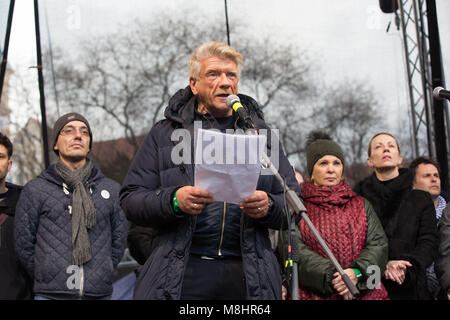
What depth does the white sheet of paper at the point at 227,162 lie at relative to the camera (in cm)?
161

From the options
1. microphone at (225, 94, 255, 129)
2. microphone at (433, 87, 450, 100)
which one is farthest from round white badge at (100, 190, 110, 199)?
microphone at (433, 87, 450, 100)

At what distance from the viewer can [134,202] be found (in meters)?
1.90

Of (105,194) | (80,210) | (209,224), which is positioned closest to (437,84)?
(105,194)

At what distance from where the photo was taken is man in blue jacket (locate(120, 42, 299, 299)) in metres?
1.80

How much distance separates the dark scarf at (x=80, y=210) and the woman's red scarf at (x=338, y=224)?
3.90 feet

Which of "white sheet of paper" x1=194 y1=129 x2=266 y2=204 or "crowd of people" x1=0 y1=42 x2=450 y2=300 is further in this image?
"crowd of people" x1=0 y1=42 x2=450 y2=300

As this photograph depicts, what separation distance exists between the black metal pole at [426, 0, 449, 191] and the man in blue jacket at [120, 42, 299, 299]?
317 centimetres

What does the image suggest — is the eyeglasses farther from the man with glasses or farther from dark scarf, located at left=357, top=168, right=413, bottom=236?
dark scarf, located at left=357, top=168, right=413, bottom=236

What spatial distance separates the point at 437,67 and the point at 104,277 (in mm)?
3478

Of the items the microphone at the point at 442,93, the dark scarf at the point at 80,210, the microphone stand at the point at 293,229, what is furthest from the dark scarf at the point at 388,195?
the dark scarf at the point at 80,210

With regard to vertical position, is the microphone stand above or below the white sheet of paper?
below

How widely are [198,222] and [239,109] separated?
0.43 meters

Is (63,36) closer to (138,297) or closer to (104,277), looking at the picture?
(104,277)

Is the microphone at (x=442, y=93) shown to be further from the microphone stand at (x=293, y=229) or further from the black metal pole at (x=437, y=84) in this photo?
the black metal pole at (x=437, y=84)
